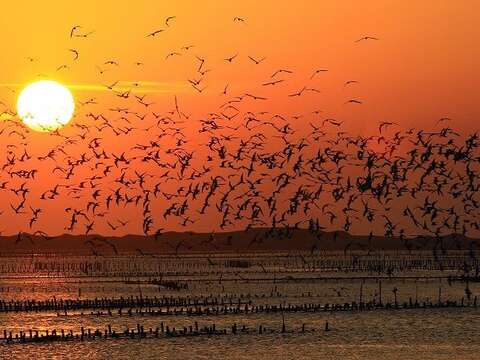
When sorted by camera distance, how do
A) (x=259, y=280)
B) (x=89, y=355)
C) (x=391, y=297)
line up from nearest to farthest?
(x=89, y=355) → (x=391, y=297) → (x=259, y=280)

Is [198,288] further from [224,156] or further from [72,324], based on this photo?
[224,156]

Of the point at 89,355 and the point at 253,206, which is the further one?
the point at 89,355

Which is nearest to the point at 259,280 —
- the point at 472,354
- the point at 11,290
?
the point at 11,290

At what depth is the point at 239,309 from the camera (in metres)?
89.6

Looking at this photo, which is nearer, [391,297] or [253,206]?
[253,206]

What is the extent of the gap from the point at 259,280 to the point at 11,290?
3540 centimetres

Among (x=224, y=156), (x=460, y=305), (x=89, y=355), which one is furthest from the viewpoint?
(x=460, y=305)

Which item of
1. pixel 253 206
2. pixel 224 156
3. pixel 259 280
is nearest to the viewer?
pixel 224 156

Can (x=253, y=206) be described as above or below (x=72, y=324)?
above

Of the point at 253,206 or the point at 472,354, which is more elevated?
the point at 253,206

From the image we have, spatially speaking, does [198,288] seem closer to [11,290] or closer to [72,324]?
[11,290]

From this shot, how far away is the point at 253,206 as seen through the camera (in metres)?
53.1

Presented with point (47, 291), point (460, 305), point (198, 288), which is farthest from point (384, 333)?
point (47, 291)

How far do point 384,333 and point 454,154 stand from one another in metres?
31.6
